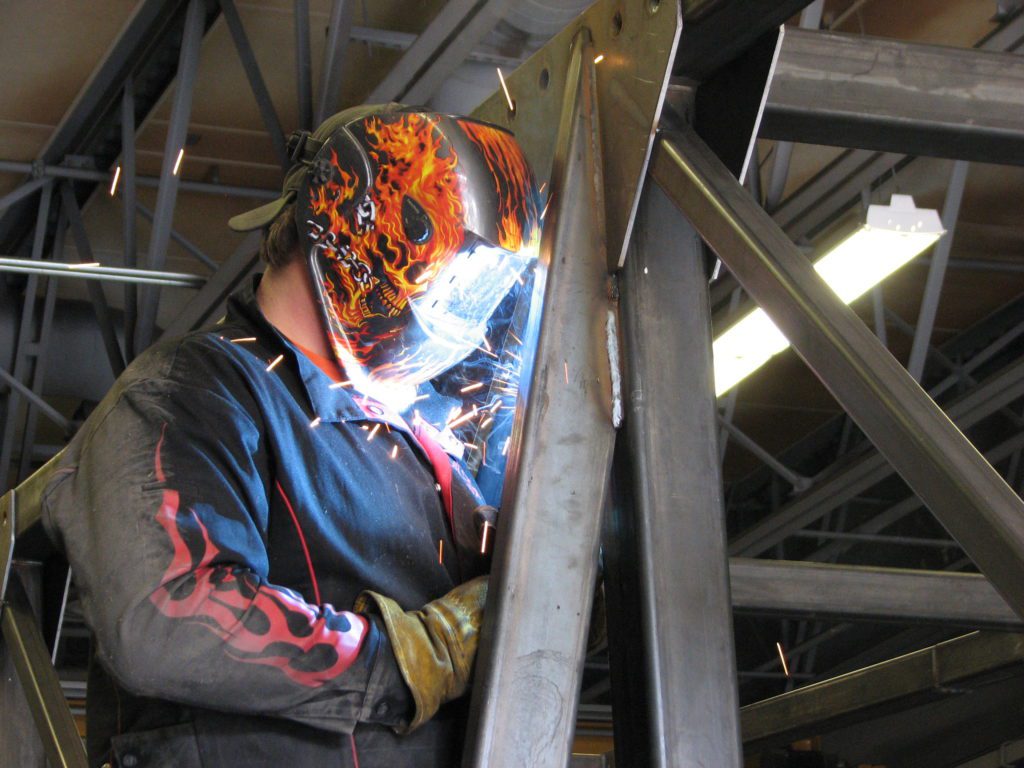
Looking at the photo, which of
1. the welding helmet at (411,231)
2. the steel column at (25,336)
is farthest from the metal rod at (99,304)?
the welding helmet at (411,231)

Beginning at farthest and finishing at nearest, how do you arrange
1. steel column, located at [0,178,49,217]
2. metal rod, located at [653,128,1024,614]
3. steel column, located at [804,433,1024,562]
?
steel column, located at [804,433,1024,562] < steel column, located at [0,178,49,217] < metal rod, located at [653,128,1024,614]

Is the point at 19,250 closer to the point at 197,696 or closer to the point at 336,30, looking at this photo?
the point at 336,30

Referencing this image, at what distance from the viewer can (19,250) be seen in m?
6.37

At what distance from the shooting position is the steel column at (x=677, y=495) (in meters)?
1.13

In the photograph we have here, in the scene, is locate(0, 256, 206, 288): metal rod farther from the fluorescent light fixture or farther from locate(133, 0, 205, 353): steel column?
the fluorescent light fixture

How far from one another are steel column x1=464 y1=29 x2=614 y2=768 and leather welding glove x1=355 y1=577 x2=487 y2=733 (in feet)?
0.14

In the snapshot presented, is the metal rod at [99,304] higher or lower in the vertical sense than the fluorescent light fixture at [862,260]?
higher

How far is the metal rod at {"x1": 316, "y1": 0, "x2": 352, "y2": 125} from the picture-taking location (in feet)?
13.3

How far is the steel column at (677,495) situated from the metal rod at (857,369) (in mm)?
101

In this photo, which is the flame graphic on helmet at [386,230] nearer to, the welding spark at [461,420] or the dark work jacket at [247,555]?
the dark work jacket at [247,555]

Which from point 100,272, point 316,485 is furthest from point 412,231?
point 100,272

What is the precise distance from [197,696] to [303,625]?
0.40 ft

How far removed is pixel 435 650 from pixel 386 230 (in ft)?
1.87

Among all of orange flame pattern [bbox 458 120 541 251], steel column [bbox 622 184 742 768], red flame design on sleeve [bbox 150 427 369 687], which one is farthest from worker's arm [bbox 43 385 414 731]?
orange flame pattern [bbox 458 120 541 251]
